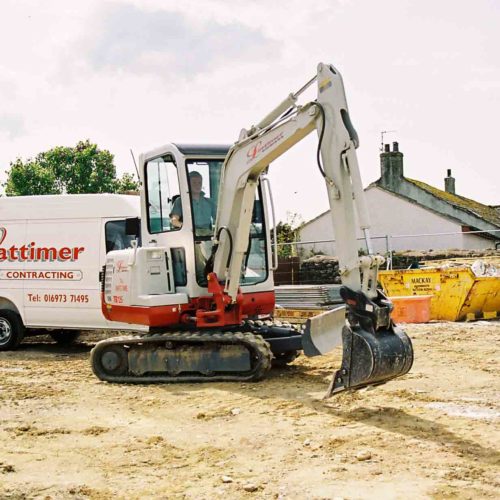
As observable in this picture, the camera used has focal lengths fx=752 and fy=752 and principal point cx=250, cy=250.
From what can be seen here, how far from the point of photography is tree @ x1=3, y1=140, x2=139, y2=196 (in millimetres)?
39125

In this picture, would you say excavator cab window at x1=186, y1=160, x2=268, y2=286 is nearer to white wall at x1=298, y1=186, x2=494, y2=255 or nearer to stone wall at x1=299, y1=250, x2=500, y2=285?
stone wall at x1=299, y1=250, x2=500, y2=285

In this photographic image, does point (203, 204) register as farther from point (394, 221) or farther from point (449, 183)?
point (449, 183)

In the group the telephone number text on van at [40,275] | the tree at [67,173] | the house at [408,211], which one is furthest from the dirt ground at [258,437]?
the tree at [67,173]

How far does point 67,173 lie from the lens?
3994 cm

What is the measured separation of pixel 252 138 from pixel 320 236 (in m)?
26.9

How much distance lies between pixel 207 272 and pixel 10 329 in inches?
185

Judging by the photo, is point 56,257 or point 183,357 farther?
point 56,257

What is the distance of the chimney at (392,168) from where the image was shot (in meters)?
36.3

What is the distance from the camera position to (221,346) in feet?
29.6

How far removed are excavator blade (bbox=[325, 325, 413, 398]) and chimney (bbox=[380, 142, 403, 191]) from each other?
99.4 feet

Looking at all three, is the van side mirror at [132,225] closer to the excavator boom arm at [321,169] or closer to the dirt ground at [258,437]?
the excavator boom arm at [321,169]

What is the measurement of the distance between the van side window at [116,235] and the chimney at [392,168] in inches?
1026

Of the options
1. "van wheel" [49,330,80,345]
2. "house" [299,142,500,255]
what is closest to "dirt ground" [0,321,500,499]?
"van wheel" [49,330,80,345]

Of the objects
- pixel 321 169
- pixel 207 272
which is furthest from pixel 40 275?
pixel 321 169
